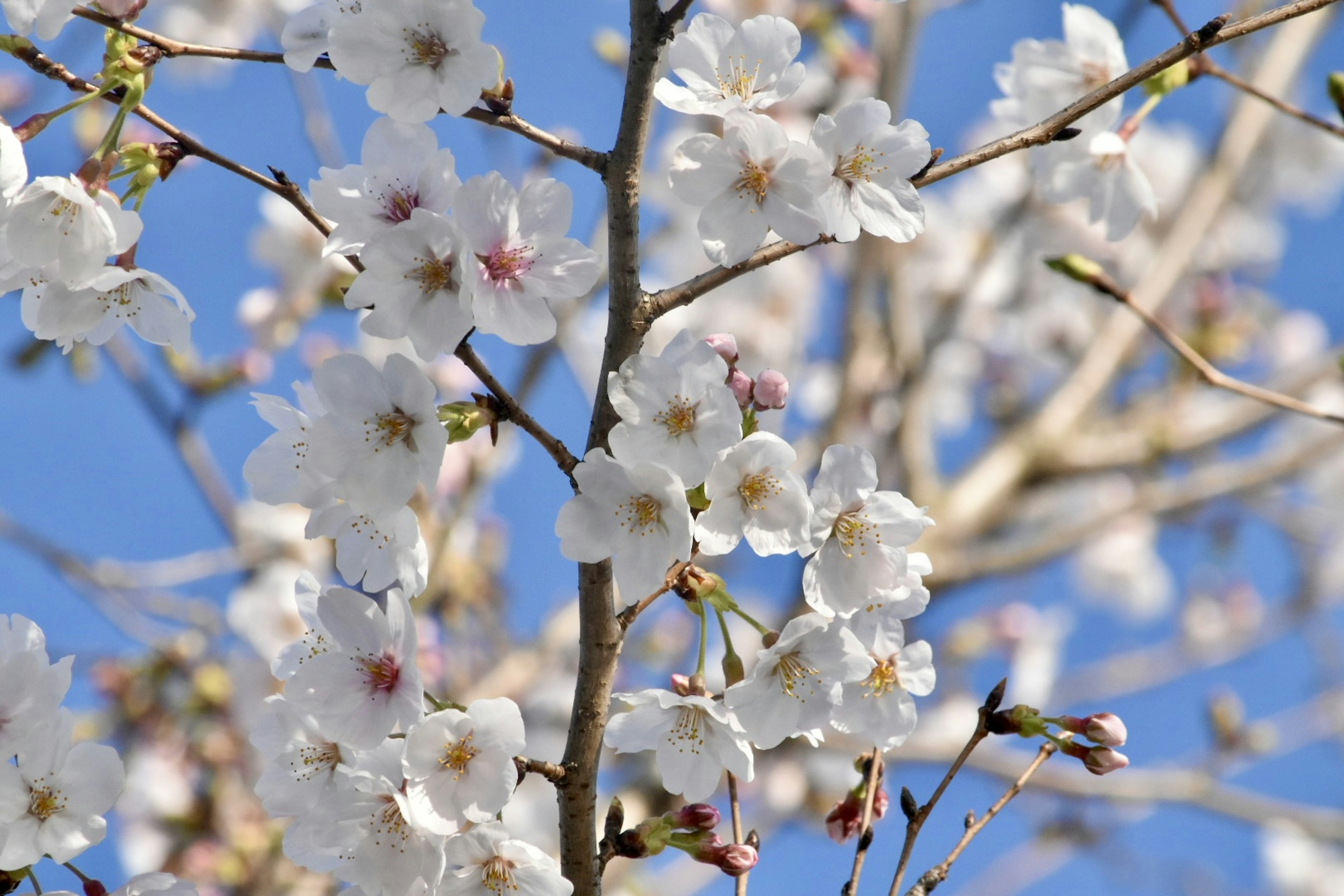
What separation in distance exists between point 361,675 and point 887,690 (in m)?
0.54

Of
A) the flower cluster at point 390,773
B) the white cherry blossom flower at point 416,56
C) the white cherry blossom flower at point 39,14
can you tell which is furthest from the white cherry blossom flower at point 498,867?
the white cherry blossom flower at point 39,14

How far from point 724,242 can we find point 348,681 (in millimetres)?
554

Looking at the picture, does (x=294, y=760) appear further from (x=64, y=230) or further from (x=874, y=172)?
(x=874, y=172)

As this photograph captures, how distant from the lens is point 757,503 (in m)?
0.97

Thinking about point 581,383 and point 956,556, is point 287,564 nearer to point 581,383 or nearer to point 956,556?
point 581,383

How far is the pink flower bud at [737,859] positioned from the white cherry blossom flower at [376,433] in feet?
1.64

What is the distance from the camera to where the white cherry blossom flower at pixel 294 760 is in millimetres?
1019

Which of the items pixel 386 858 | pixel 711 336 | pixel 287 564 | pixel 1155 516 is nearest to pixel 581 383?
pixel 287 564

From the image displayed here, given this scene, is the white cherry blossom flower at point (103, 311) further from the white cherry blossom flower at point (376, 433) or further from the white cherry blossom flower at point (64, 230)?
the white cherry blossom flower at point (376, 433)

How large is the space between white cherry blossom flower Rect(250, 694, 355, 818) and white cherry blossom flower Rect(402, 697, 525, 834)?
0.38ft

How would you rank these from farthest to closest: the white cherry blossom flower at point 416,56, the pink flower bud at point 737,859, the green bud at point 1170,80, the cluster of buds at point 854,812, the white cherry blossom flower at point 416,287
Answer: the green bud at point 1170,80 → the cluster of buds at point 854,812 → the pink flower bud at point 737,859 → the white cherry blossom flower at point 416,56 → the white cherry blossom flower at point 416,287

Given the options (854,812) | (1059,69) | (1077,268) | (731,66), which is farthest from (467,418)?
(1059,69)

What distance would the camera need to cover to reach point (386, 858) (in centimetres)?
93

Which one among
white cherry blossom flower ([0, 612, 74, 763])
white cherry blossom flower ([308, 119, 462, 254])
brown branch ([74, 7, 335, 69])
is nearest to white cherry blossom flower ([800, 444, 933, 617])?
white cherry blossom flower ([308, 119, 462, 254])
